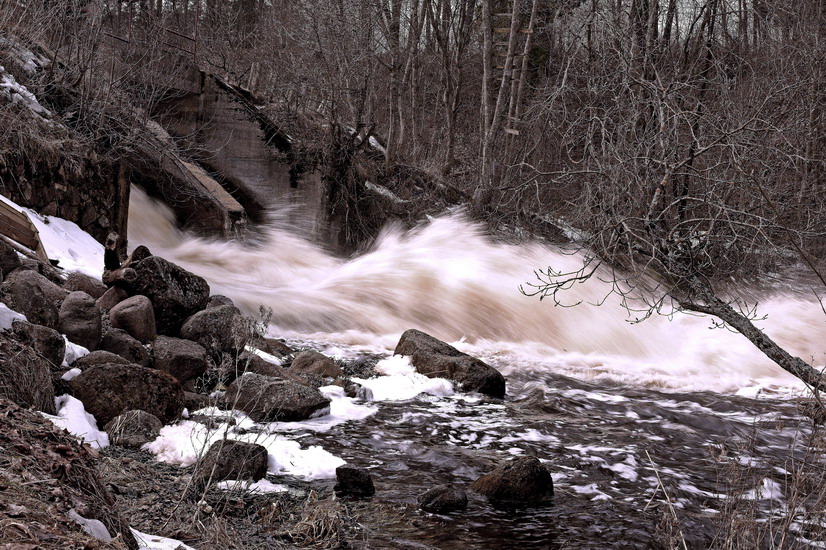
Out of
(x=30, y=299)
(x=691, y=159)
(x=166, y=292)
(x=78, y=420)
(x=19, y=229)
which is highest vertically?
(x=691, y=159)

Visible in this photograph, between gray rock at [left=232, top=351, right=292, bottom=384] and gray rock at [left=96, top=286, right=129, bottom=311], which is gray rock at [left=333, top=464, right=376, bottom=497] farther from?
gray rock at [left=96, top=286, right=129, bottom=311]

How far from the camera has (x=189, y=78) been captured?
56.3ft

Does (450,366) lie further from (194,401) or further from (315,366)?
(194,401)

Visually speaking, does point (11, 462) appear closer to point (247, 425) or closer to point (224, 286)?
point (247, 425)

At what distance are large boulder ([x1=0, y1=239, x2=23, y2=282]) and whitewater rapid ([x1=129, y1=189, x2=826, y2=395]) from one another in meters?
4.17

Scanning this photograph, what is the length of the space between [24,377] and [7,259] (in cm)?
333

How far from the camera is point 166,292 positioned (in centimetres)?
882

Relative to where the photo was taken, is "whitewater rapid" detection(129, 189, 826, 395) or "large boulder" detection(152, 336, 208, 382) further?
"whitewater rapid" detection(129, 189, 826, 395)

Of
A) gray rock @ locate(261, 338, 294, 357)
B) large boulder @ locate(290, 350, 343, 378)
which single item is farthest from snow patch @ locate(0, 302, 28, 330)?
gray rock @ locate(261, 338, 294, 357)

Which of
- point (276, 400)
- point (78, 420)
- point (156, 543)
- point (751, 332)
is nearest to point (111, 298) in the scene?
point (276, 400)

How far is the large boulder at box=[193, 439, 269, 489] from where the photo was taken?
4.96 metres

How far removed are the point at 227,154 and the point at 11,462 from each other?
15369mm

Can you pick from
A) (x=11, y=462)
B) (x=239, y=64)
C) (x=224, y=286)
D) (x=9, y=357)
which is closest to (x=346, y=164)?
(x=224, y=286)

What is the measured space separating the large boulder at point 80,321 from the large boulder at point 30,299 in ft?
0.29
